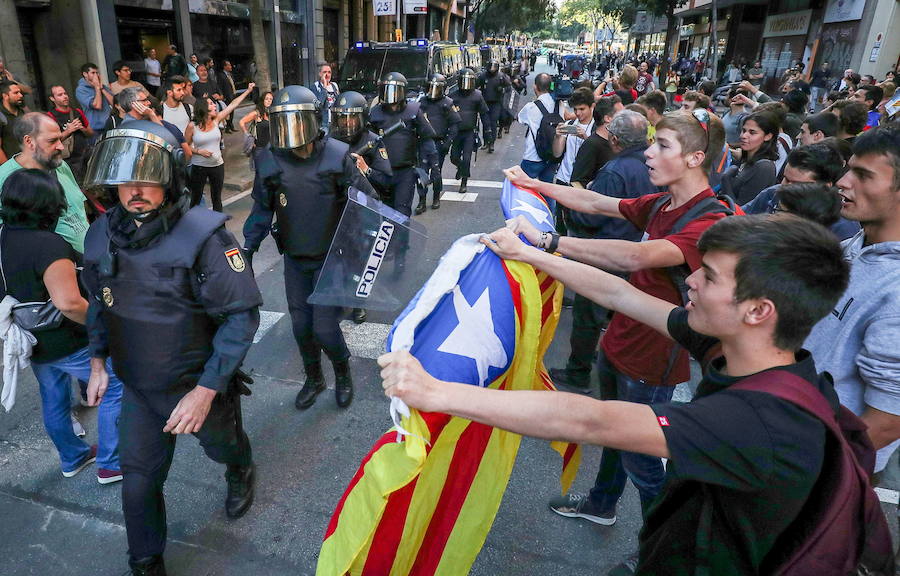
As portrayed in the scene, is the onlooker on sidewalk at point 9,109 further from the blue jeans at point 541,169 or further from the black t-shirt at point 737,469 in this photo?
the black t-shirt at point 737,469

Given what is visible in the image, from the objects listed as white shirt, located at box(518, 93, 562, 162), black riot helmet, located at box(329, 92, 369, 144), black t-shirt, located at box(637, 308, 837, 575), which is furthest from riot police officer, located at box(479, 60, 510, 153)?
black t-shirt, located at box(637, 308, 837, 575)

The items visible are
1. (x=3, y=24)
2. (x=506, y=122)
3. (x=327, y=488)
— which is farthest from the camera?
(x=506, y=122)

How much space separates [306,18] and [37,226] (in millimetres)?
19917

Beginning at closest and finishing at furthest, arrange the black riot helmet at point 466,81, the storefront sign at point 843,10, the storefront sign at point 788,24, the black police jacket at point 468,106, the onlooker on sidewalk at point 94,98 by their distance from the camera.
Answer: the onlooker on sidewalk at point 94,98 < the black police jacket at point 468,106 < the black riot helmet at point 466,81 < the storefront sign at point 843,10 < the storefront sign at point 788,24

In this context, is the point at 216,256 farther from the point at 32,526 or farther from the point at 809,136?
the point at 809,136

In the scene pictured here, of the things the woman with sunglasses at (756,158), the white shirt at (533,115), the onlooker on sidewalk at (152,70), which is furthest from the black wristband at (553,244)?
the onlooker on sidewalk at (152,70)

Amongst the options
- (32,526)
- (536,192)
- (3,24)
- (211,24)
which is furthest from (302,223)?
(211,24)

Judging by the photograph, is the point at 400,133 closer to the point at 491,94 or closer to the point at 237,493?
the point at 237,493

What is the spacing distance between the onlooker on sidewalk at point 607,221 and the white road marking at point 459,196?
5.09 meters

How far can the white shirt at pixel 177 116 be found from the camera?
706cm

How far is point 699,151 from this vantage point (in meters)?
2.40

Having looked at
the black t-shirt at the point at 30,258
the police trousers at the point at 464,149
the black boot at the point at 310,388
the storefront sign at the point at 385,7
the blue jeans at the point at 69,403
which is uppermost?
the storefront sign at the point at 385,7

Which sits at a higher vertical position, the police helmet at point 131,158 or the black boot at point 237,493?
the police helmet at point 131,158

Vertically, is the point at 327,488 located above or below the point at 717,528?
below
